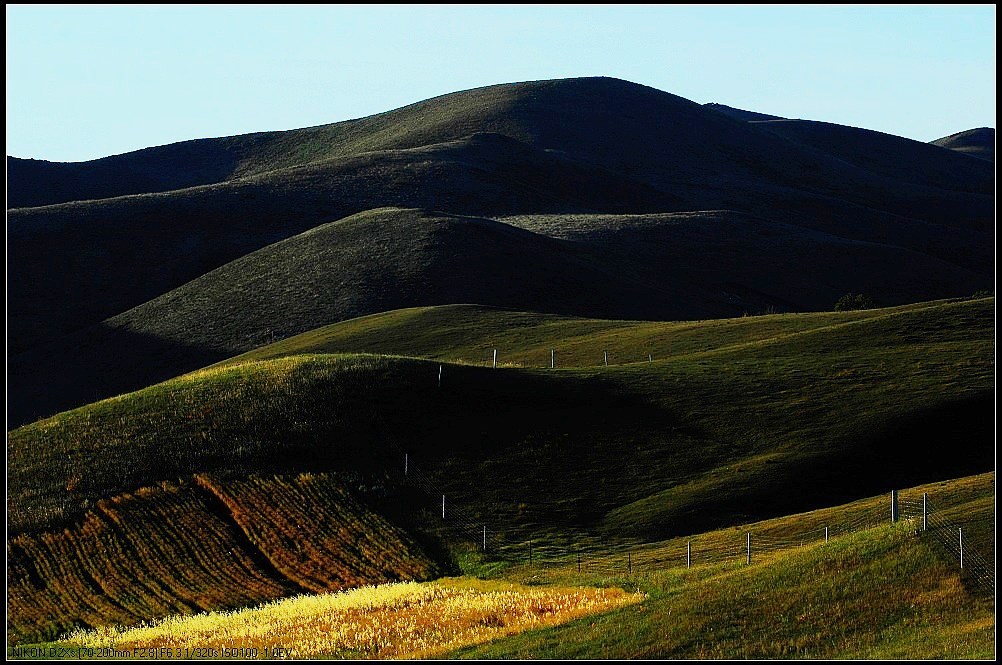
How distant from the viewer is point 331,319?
12294cm

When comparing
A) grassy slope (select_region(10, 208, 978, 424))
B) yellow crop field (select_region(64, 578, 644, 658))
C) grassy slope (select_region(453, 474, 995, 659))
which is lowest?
yellow crop field (select_region(64, 578, 644, 658))

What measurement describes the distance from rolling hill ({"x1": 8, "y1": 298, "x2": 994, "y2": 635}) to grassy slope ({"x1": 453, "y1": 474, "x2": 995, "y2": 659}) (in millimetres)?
13575

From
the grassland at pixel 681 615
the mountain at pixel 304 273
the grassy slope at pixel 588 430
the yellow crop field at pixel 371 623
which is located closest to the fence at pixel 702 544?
the grassland at pixel 681 615

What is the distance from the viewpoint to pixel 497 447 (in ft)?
200

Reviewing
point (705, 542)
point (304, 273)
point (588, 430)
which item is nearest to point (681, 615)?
point (705, 542)

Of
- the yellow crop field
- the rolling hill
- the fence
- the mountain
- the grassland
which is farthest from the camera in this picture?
→ the mountain

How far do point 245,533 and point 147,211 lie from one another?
14610cm

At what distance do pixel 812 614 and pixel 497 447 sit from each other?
100 ft

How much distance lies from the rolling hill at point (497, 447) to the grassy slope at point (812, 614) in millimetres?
13575

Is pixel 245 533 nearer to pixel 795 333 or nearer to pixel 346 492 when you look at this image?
pixel 346 492

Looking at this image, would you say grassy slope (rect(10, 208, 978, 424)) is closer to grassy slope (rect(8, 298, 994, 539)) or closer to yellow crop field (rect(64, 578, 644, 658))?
grassy slope (rect(8, 298, 994, 539))

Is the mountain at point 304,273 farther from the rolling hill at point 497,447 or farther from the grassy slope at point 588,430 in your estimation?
the rolling hill at point 497,447

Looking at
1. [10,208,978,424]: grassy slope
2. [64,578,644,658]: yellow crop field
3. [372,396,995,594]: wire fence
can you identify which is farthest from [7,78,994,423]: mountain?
[64,578,644,658]: yellow crop field

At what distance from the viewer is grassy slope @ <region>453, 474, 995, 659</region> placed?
2888 cm
